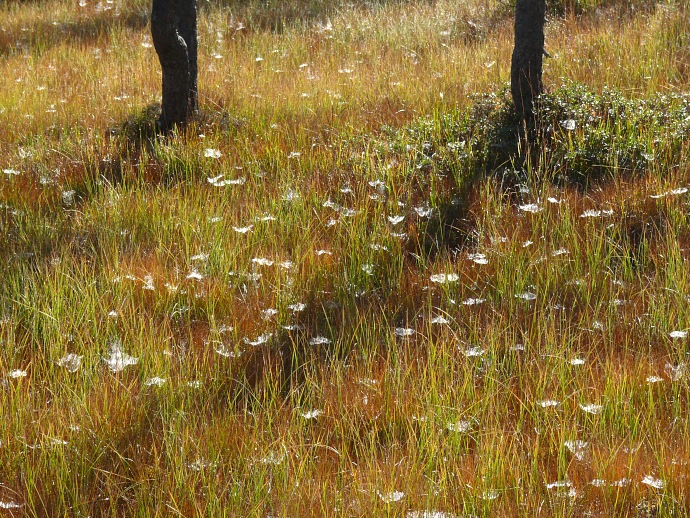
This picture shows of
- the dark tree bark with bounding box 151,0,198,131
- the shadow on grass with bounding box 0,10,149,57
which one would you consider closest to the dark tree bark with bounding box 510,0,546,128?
the dark tree bark with bounding box 151,0,198,131

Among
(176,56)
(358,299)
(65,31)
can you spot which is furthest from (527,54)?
(65,31)

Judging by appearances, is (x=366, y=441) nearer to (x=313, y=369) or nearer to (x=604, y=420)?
(x=313, y=369)

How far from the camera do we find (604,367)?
123 inches

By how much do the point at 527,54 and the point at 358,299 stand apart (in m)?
2.62

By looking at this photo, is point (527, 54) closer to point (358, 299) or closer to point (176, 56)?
point (358, 299)

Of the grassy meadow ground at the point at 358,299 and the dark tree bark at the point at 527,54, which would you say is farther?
the dark tree bark at the point at 527,54

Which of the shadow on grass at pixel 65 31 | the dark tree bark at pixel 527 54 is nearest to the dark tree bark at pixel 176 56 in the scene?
the dark tree bark at pixel 527 54

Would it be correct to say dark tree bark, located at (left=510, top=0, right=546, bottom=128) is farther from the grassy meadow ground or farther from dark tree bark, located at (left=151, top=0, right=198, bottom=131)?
dark tree bark, located at (left=151, top=0, right=198, bottom=131)

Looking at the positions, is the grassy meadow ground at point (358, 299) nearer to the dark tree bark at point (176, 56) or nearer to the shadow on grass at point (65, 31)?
the dark tree bark at point (176, 56)

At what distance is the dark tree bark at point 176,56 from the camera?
617 centimetres

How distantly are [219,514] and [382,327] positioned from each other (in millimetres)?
1399

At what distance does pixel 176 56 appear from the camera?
6.39m

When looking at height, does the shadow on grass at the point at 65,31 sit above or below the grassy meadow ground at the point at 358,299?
above

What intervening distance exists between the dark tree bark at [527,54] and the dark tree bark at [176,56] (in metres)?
2.62
